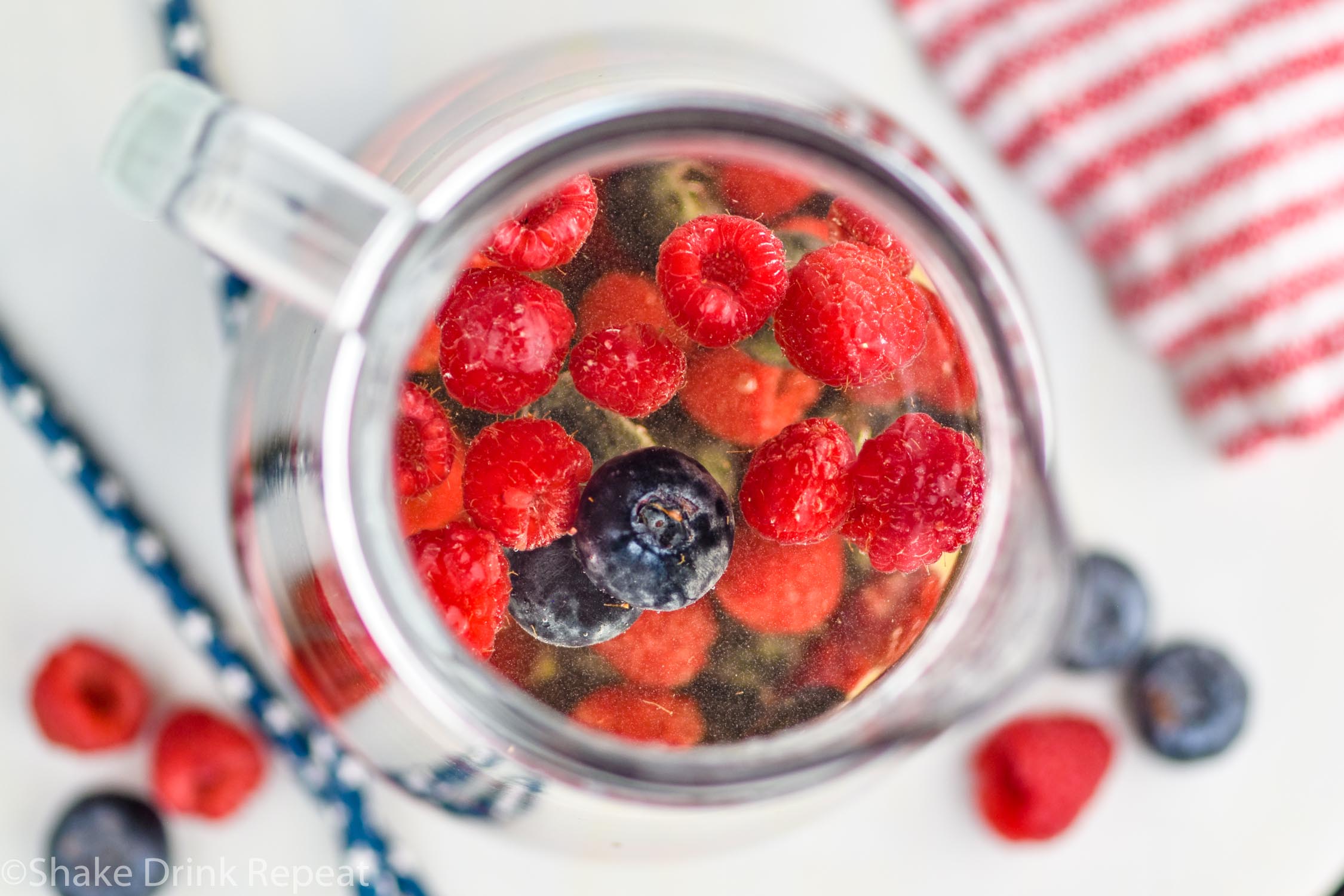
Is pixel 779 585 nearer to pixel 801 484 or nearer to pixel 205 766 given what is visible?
pixel 801 484

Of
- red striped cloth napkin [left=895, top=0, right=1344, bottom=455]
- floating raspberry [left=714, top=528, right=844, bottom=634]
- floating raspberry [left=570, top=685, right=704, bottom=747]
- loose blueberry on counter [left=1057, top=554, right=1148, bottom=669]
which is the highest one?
red striped cloth napkin [left=895, top=0, right=1344, bottom=455]

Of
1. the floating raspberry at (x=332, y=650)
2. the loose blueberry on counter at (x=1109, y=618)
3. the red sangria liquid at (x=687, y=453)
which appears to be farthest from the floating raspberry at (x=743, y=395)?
the loose blueberry on counter at (x=1109, y=618)

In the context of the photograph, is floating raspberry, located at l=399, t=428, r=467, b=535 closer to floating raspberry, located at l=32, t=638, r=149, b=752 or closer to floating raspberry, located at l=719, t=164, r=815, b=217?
floating raspberry, located at l=719, t=164, r=815, b=217

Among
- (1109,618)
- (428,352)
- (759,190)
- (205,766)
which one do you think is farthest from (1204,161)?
(205,766)

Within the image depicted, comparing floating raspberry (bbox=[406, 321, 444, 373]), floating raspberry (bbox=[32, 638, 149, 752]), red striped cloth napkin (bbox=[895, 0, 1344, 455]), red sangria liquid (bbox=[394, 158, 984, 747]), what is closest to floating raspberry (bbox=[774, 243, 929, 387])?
red sangria liquid (bbox=[394, 158, 984, 747])

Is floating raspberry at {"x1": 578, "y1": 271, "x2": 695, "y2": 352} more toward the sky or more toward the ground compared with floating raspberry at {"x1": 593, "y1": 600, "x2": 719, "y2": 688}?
more toward the sky

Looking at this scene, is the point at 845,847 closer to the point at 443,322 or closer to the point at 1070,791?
the point at 1070,791

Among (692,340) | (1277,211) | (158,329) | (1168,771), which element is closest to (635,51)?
(692,340)

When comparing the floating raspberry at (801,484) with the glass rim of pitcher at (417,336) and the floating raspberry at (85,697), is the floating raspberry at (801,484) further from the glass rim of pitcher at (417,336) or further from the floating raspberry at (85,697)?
the floating raspberry at (85,697)
